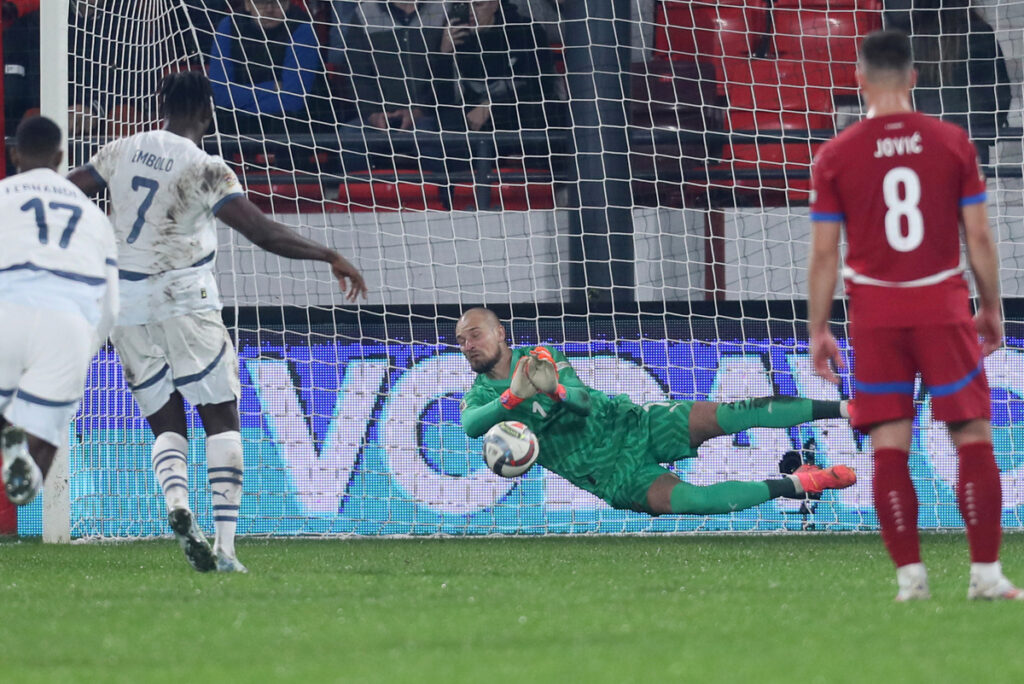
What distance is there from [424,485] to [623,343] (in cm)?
130

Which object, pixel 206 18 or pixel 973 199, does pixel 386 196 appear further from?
pixel 973 199

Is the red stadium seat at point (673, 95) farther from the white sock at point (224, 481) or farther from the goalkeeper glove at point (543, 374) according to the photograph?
the white sock at point (224, 481)

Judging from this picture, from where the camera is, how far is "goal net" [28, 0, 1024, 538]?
324 inches

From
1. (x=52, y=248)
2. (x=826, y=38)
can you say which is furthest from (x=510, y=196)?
(x=52, y=248)

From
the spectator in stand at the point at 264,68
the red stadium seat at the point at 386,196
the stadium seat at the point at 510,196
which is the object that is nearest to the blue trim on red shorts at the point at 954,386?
the stadium seat at the point at 510,196

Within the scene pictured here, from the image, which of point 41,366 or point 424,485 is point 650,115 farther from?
point 41,366

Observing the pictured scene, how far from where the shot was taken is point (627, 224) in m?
8.67

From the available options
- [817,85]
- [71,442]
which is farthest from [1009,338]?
[71,442]

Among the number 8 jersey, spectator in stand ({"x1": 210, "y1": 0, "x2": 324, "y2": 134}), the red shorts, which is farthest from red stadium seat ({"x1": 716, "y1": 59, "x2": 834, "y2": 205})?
the red shorts

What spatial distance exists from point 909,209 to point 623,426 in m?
3.10

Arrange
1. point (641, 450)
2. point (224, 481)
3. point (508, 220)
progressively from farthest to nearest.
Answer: point (508, 220), point (641, 450), point (224, 481)

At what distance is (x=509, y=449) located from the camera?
663cm

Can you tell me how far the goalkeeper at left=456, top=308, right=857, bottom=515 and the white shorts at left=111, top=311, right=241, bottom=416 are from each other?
1.49m

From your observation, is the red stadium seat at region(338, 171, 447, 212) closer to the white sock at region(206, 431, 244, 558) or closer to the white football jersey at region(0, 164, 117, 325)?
the white sock at region(206, 431, 244, 558)
